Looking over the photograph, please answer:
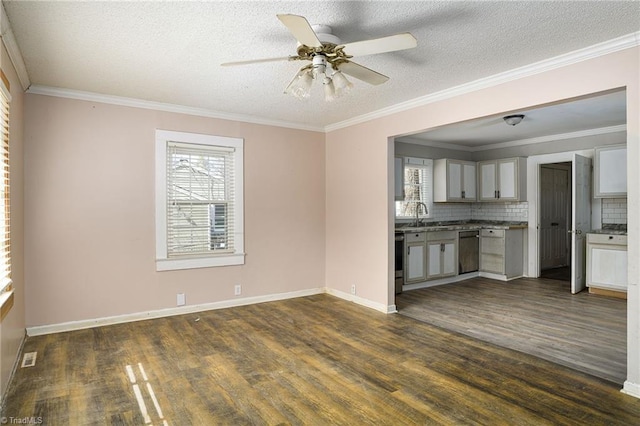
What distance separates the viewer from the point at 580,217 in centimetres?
565

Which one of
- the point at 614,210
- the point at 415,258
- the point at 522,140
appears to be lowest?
the point at 415,258

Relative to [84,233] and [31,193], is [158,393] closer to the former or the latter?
[84,233]

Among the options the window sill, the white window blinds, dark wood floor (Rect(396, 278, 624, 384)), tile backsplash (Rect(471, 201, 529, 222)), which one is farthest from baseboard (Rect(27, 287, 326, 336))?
tile backsplash (Rect(471, 201, 529, 222))

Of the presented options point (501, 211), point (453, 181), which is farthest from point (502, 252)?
point (453, 181)

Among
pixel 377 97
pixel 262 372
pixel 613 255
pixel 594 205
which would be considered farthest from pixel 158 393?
pixel 594 205

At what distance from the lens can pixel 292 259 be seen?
215 inches

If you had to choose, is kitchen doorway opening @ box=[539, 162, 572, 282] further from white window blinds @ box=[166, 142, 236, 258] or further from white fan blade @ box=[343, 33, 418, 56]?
white fan blade @ box=[343, 33, 418, 56]

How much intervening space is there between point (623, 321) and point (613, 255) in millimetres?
1463

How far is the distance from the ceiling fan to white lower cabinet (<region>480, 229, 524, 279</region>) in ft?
16.0

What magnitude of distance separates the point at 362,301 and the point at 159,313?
254 centimetres

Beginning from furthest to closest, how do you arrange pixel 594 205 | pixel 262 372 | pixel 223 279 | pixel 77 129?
pixel 594 205
pixel 223 279
pixel 77 129
pixel 262 372

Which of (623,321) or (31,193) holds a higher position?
(31,193)

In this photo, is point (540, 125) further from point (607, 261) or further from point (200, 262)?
point (200, 262)

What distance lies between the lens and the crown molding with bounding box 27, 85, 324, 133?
3850mm
